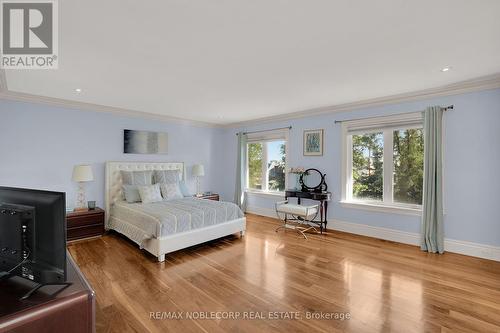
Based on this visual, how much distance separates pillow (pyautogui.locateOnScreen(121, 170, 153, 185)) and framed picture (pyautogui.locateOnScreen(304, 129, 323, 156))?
329 centimetres

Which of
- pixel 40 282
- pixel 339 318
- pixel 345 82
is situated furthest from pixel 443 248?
pixel 40 282

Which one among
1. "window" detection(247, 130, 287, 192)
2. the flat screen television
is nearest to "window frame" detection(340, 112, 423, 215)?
"window" detection(247, 130, 287, 192)

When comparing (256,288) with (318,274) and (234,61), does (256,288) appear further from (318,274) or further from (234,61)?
(234,61)

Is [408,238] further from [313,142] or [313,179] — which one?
[313,142]

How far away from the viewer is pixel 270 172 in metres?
A: 5.89

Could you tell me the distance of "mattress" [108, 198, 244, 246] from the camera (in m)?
3.26

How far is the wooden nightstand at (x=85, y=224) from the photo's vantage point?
3846mm

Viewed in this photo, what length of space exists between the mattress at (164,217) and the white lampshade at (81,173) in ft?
2.21

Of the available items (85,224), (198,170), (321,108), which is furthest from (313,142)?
(85,224)

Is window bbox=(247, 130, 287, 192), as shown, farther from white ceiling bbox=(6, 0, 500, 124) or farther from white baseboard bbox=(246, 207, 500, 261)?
white ceiling bbox=(6, 0, 500, 124)

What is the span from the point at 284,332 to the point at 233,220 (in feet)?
7.82

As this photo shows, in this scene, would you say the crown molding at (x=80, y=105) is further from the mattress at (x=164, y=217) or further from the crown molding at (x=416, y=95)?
the crown molding at (x=416, y=95)

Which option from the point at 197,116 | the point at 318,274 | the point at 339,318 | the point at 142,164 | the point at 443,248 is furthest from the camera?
the point at 197,116

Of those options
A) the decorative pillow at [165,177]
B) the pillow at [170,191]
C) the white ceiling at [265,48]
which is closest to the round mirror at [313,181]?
the white ceiling at [265,48]
